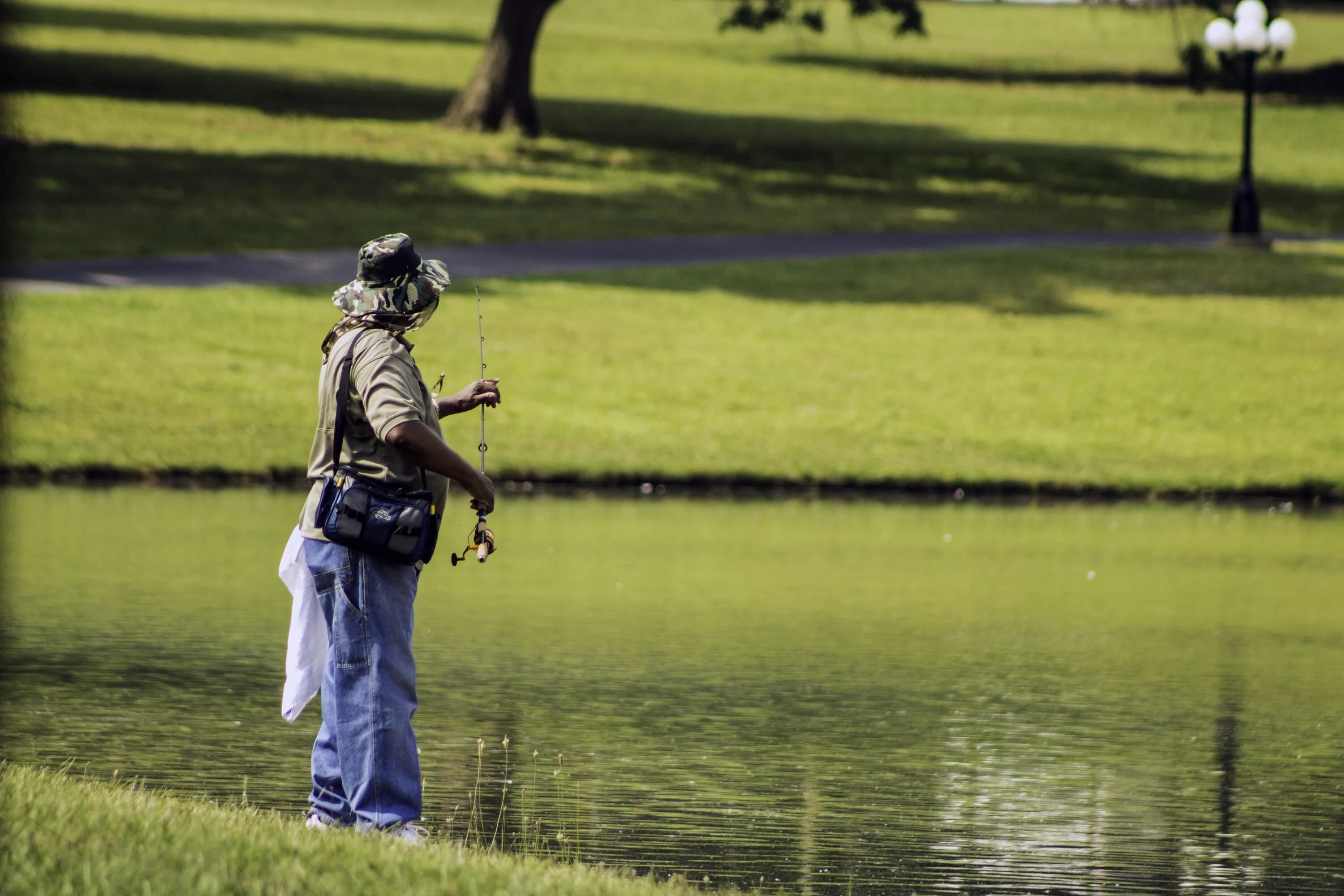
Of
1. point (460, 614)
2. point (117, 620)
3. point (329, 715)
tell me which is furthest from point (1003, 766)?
point (117, 620)

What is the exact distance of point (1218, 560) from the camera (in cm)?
1308

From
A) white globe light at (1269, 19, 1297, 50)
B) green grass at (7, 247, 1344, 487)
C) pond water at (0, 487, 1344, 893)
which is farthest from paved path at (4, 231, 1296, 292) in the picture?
pond water at (0, 487, 1344, 893)

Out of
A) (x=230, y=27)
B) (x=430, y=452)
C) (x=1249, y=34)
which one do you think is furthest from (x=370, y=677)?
(x=230, y=27)

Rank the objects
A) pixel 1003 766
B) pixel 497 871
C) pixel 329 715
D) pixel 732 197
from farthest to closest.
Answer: pixel 732 197, pixel 1003 766, pixel 329 715, pixel 497 871

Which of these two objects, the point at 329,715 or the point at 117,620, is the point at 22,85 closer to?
A: the point at 117,620

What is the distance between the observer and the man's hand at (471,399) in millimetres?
6113

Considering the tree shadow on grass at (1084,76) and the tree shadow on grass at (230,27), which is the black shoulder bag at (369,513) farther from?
the tree shadow on grass at (1084,76)

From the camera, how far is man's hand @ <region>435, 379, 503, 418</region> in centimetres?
611

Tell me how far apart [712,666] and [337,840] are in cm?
399

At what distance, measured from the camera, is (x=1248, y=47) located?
87.4ft

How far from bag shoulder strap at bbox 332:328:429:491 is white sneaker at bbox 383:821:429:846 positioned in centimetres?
105

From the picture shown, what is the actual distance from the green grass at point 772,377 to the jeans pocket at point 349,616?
10122 millimetres

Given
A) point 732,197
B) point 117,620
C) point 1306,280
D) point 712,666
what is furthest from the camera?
point 732,197

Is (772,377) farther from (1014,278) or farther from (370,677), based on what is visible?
(370,677)
